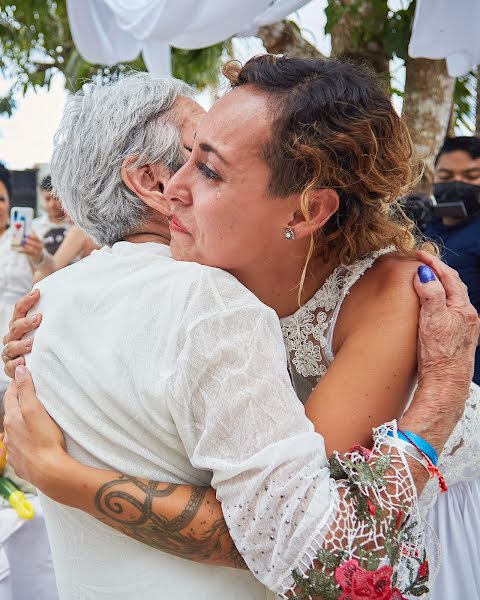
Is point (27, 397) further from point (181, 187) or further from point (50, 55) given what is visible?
point (50, 55)

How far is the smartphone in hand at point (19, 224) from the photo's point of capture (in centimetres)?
518

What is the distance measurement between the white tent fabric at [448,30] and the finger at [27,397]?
3.29m

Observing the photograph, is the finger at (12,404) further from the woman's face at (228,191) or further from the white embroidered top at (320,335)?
the white embroidered top at (320,335)

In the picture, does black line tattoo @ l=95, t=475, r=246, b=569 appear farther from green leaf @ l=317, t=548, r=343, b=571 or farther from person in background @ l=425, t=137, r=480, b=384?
person in background @ l=425, t=137, r=480, b=384

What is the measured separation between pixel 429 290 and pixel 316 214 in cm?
31

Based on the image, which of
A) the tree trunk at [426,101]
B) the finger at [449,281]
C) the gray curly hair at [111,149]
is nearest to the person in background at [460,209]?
the tree trunk at [426,101]

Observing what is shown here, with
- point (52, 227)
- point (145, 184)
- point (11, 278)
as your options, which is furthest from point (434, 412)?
point (52, 227)

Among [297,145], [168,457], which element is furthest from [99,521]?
[297,145]

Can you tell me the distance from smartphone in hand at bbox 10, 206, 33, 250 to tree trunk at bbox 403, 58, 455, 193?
305cm

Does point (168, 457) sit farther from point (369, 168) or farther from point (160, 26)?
point (160, 26)

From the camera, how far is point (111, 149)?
1737mm

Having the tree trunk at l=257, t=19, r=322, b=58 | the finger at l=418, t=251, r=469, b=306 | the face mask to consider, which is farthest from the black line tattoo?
the tree trunk at l=257, t=19, r=322, b=58

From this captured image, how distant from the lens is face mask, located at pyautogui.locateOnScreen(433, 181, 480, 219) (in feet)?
14.3

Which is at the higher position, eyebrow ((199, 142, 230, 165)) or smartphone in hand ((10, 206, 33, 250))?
eyebrow ((199, 142, 230, 165))
